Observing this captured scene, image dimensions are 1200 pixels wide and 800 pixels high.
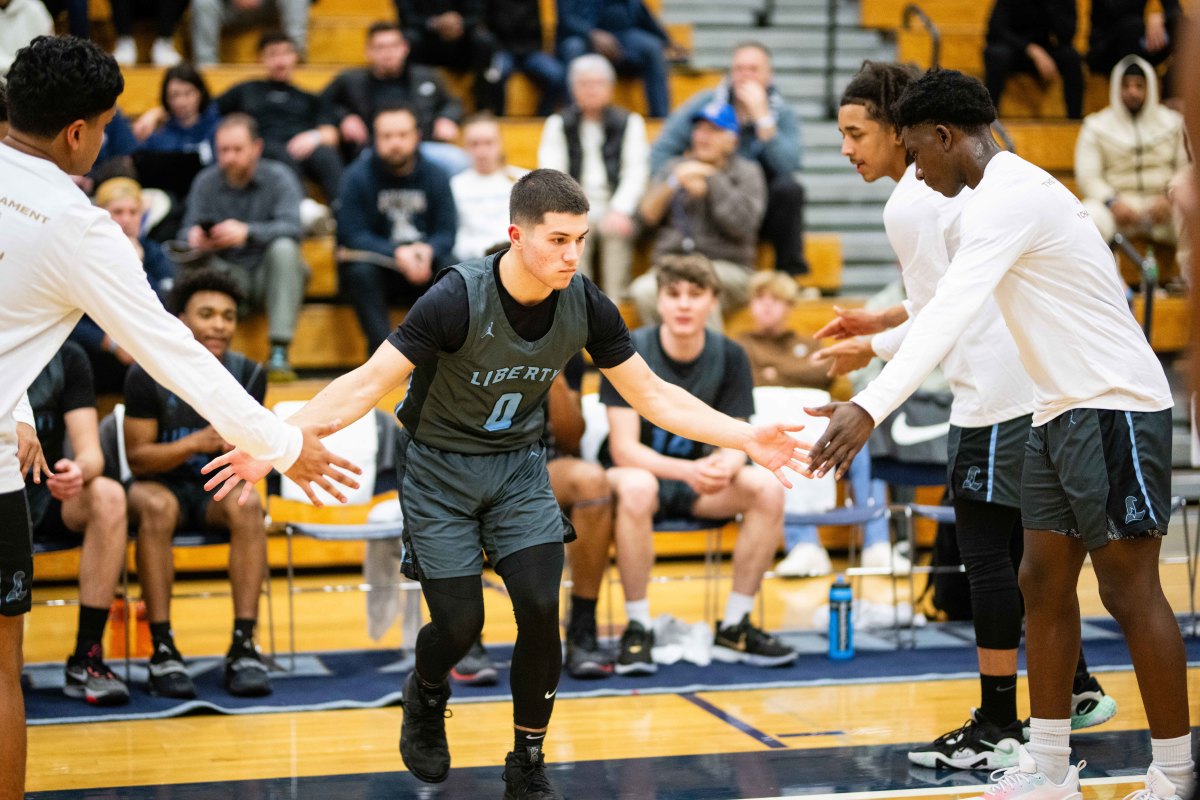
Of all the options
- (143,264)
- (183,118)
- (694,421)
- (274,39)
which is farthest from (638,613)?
(274,39)

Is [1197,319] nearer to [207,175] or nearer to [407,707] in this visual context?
[407,707]

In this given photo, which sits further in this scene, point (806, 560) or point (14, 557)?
point (806, 560)

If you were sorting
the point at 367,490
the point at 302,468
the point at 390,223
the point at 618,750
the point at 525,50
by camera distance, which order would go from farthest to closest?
the point at 525,50 < the point at 390,223 < the point at 367,490 < the point at 618,750 < the point at 302,468

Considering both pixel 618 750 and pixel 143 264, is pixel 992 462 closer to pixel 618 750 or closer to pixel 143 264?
pixel 618 750

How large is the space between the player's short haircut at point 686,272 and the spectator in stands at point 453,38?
13.0ft

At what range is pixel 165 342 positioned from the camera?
3371mm

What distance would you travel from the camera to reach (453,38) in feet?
32.5

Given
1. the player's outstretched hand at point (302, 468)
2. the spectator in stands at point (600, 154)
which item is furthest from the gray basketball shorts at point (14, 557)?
the spectator in stands at point (600, 154)

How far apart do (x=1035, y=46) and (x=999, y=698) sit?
24.8 ft

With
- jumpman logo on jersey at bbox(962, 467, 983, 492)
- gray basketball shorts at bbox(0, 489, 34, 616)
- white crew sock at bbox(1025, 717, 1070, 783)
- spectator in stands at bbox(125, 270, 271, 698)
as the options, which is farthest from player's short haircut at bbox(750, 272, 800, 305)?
gray basketball shorts at bbox(0, 489, 34, 616)

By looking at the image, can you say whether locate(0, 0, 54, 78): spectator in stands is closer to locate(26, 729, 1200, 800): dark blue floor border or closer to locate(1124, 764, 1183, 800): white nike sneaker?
locate(26, 729, 1200, 800): dark blue floor border

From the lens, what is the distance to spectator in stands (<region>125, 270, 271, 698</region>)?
18.7 feet

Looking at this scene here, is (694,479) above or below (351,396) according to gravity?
below

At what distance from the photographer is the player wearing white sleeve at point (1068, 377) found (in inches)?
147
